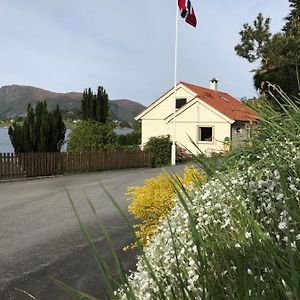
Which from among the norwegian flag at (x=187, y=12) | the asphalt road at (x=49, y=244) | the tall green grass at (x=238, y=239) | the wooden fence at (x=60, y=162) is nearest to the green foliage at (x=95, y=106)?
the wooden fence at (x=60, y=162)

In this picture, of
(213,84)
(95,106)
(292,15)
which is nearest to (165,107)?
(213,84)

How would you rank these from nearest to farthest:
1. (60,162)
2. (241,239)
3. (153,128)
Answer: (241,239)
(60,162)
(153,128)

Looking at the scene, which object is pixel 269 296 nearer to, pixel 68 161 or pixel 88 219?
pixel 88 219

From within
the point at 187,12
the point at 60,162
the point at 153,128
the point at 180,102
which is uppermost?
the point at 187,12

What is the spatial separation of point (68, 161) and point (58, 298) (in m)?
16.6

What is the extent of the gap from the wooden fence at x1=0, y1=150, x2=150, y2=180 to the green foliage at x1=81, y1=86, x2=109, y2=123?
17.5ft

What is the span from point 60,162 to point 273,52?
40.4 ft

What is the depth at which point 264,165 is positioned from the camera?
3.23 meters

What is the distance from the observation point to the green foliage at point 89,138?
2562cm

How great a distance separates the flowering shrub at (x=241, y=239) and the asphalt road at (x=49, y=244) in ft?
2.42

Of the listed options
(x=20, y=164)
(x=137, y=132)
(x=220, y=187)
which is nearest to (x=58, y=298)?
(x=220, y=187)

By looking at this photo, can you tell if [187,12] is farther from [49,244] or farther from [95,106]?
[49,244]

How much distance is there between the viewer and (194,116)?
114ft

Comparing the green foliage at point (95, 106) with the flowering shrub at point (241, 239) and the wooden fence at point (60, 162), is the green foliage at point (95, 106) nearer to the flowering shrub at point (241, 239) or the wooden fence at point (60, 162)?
the wooden fence at point (60, 162)
